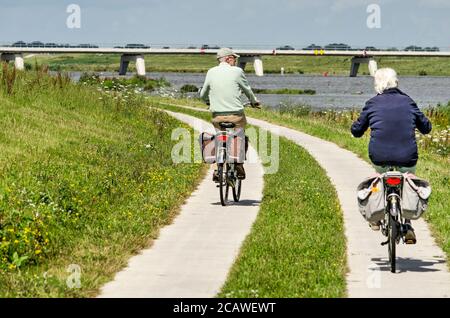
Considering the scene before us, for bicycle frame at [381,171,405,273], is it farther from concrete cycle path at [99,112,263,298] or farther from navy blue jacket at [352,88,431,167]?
concrete cycle path at [99,112,263,298]

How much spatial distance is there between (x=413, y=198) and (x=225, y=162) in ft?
18.3

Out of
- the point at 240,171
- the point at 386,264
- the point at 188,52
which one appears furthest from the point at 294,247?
the point at 188,52

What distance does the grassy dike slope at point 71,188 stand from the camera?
33.4 ft

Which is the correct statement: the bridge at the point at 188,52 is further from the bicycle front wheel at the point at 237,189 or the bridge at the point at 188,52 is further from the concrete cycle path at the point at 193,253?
the concrete cycle path at the point at 193,253

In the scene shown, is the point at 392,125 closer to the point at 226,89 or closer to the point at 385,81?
the point at 385,81

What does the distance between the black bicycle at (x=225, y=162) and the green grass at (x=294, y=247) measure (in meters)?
0.60

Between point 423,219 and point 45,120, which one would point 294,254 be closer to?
point 423,219

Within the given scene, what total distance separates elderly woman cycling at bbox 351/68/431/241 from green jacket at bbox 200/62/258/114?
468 cm

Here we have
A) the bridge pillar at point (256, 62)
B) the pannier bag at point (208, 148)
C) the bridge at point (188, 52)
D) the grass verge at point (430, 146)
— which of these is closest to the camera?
the grass verge at point (430, 146)

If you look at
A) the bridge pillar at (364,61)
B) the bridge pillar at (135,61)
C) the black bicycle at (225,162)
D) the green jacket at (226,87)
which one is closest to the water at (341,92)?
the bridge pillar at (135,61)

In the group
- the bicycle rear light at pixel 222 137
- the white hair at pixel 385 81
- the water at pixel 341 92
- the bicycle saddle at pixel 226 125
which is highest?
the white hair at pixel 385 81

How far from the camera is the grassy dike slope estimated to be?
10.2m

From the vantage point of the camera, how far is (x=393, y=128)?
10445 millimetres
